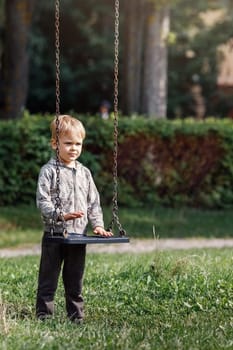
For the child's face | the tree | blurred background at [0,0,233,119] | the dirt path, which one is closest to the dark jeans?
the child's face

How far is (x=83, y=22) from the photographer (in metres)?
34.2

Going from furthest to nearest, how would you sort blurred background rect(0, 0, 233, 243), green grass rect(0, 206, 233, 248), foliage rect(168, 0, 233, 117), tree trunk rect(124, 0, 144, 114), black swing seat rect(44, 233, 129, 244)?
foliage rect(168, 0, 233, 117)
tree trunk rect(124, 0, 144, 114)
blurred background rect(0, 0, 233, 243)
green grass rect(0, 206, 233, 248)
black swing seat rect(44, 233, 129, 244)

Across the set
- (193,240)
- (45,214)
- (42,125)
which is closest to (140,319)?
(45,214)

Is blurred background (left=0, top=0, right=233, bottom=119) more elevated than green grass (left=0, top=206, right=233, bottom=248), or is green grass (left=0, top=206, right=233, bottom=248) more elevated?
blurred background (left=0, top=0, right=233, bottom=119)

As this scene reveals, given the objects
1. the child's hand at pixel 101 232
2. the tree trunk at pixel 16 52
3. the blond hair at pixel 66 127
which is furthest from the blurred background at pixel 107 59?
the child's hand at pixel 101 232

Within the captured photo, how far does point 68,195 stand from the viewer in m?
6.71

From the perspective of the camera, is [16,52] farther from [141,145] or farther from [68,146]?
[68,146]

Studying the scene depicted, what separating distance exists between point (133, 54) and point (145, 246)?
819cm

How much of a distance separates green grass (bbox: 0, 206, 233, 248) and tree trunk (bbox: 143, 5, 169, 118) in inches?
131

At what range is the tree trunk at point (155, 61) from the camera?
19766mm

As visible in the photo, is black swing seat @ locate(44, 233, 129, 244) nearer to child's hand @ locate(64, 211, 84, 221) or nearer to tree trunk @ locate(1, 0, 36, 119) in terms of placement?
child's hand @ locate(64, 211, 84, 221)

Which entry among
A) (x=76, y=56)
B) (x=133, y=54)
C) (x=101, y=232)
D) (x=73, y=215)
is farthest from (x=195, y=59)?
(x=73, y=215)

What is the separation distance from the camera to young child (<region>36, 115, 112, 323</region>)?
666 centimetres

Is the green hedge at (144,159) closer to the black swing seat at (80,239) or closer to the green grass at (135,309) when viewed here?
the green grass at (135,309)
